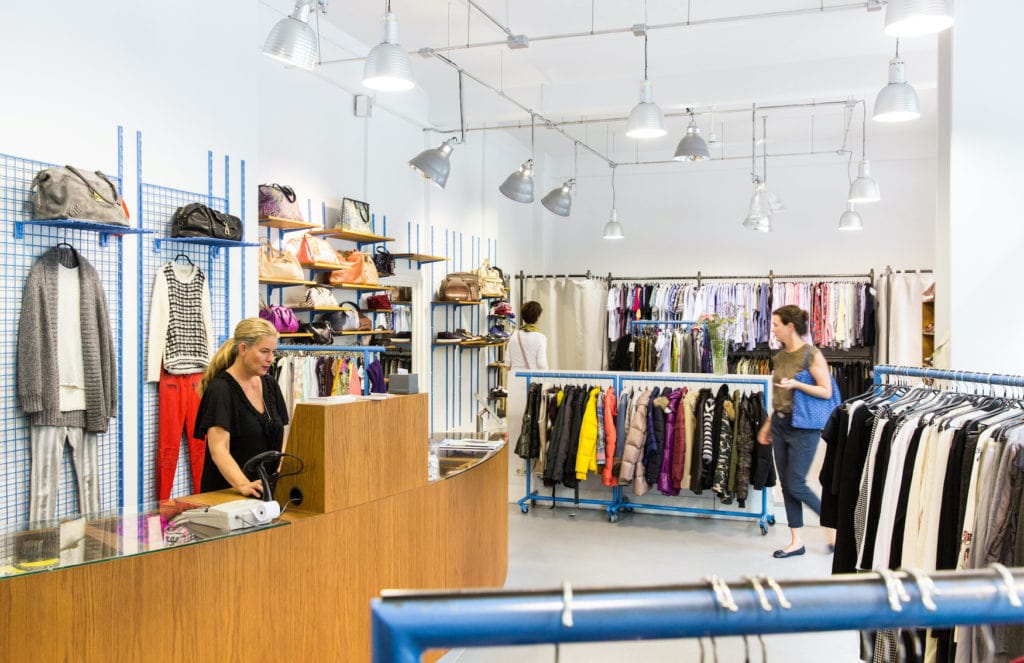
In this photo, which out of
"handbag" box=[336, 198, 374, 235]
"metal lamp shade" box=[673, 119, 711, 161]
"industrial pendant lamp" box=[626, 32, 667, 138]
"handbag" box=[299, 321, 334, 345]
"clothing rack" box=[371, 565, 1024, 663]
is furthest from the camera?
"handbag" box=[336, 198, 374, 235]

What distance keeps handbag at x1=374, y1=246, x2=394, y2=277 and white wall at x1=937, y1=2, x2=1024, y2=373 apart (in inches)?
194

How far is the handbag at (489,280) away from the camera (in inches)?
394

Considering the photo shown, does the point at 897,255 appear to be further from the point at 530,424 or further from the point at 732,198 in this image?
the point at 530,424

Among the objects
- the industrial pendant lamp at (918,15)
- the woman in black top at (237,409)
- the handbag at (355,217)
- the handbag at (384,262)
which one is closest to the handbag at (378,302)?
the handbag at (384,262)

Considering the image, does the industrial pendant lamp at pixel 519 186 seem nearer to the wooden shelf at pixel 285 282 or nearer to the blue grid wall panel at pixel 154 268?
the wooden shelf at pixel 285 282

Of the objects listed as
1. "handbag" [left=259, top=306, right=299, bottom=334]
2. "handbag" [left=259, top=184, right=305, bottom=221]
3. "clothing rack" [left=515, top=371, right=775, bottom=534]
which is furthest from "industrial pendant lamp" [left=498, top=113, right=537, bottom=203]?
"handbag" [left=259, top=306, right=299, bottom=334]

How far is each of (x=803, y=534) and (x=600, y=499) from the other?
1.64m

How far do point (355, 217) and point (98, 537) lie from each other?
5268 mm

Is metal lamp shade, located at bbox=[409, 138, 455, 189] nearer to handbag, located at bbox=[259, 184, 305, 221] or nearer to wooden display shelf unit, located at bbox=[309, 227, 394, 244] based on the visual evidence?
wooden display shelf unit, located at bbox=[309, 227, 394, 244]

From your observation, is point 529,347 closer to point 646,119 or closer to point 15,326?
point 646,119

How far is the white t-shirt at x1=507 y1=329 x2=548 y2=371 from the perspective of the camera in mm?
7430

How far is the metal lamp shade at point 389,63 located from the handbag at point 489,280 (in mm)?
5164

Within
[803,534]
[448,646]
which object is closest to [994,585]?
[448,646]

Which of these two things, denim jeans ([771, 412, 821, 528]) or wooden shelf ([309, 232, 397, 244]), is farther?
wooden shelf ([309, 232, 397, 244])
